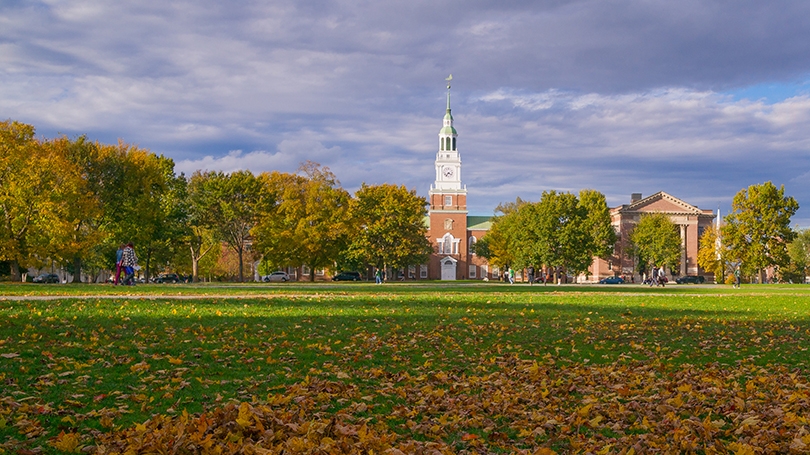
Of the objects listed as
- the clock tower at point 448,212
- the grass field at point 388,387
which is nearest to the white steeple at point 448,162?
the clock tower at point 448,212

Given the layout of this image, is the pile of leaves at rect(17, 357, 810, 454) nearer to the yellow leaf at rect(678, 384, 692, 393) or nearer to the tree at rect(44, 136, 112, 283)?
the yellow leaf at rect(678, 384, 692, 393)

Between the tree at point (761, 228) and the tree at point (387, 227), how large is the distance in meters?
32.2

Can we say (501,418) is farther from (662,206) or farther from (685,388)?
(662,206)

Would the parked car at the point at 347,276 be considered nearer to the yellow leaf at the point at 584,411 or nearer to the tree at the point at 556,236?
the tree at the point at 556,236

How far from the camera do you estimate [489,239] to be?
96.7 metres

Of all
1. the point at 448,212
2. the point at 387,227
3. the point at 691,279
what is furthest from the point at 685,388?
the point at 448,212

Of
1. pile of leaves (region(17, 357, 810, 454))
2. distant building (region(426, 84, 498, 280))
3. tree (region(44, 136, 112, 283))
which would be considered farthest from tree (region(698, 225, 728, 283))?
pile of leaves (region(17, 357, 810, 454))

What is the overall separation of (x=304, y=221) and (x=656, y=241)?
50042mm

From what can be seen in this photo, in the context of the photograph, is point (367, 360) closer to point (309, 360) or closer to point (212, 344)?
point (309, 360)

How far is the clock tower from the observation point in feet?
340

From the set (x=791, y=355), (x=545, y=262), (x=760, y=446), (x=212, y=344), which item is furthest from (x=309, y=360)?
(x=545, y=262)

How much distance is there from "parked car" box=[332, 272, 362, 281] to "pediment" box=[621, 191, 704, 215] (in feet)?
138

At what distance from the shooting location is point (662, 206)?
104250 millimetres

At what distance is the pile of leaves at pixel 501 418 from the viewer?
526cm
